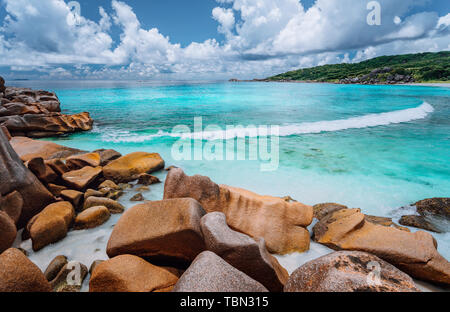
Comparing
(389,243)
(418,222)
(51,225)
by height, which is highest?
(51,225)

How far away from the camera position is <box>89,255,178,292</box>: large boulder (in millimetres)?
2094

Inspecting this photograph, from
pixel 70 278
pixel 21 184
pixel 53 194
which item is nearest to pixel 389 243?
pixel 70 278

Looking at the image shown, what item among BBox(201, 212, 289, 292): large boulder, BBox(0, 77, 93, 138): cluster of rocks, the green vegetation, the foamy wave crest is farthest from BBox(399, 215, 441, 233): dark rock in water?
the green vegetation

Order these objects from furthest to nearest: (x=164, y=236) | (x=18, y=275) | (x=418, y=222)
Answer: (x=418, y=222) < (x=164, y=236) < (x=18, y=275)

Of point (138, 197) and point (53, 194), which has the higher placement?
point (53, 194)

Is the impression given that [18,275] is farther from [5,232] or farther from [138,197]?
[138,197]

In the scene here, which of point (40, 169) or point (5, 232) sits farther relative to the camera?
point (40, 169)

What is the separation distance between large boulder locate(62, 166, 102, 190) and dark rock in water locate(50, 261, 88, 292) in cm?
228

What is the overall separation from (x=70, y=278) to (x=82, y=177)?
2806 mm

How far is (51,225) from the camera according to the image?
10.3 feet

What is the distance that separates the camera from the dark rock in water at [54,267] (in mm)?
2535

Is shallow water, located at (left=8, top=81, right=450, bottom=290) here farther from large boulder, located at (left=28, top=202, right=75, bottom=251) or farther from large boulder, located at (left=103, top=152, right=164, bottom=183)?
large boulder, located at (left=103, top=152, right=164, bottom=183)
